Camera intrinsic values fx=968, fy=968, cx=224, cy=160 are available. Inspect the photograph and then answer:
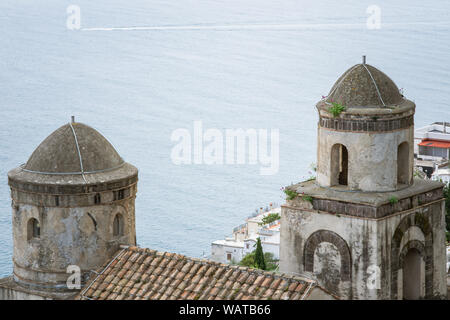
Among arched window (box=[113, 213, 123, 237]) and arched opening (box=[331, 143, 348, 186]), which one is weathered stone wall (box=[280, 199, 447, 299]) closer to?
arched opening (box=[331, 143, 348, 186])

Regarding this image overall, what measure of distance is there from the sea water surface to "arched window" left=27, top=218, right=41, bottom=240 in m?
60.8

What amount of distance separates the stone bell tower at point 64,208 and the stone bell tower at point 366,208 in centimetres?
505

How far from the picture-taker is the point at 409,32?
12525cm

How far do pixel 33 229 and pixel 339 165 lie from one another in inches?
329

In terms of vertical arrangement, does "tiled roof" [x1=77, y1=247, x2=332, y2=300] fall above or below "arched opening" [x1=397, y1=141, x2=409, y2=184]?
below

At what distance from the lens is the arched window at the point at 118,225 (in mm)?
24328

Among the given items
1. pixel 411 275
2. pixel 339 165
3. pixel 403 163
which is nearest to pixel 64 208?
pixel 339 165

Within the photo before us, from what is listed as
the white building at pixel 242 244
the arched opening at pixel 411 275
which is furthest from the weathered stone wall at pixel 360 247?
the white building at pixel 242 244

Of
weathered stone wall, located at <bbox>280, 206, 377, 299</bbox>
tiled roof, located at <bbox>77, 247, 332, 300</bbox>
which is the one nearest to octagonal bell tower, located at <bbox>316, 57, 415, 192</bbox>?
weathered stone wall, located at <bbox>280, 206, 377, 299</bbox>

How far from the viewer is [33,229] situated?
78.8 feet

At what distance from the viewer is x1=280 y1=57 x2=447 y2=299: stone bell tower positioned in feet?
80.6

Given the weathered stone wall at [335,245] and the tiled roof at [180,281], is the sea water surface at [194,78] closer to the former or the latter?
the weathered stone wall at [335,245]

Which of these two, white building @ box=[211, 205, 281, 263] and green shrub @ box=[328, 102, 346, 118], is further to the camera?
white building @ box=[211, 205, 281, 263]

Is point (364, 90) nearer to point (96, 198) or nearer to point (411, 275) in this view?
point (411, 275)
